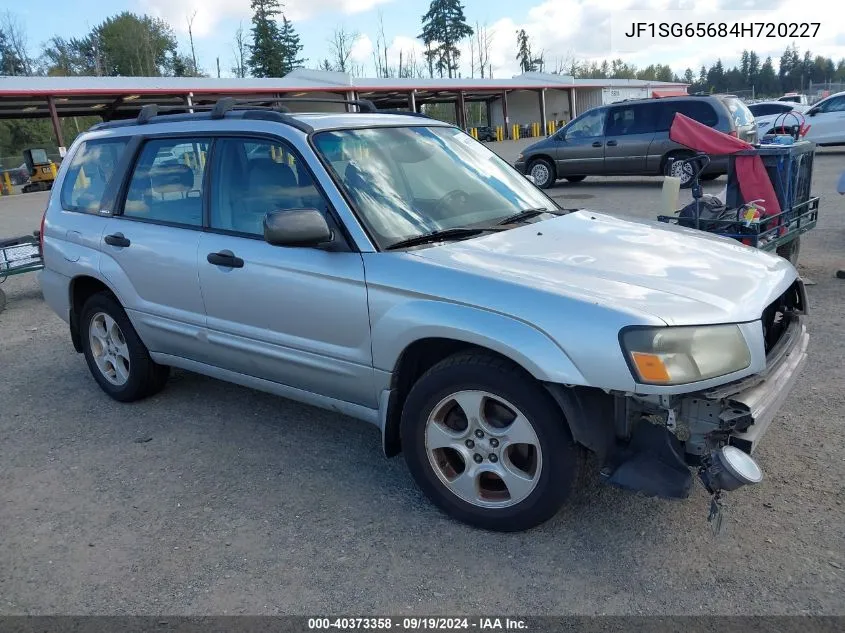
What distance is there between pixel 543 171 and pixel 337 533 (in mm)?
14334

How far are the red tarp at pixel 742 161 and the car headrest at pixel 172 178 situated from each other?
504 centimetres

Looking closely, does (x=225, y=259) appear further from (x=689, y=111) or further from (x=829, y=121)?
(x=829, y=121)

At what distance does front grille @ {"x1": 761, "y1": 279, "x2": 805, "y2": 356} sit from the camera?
332cm

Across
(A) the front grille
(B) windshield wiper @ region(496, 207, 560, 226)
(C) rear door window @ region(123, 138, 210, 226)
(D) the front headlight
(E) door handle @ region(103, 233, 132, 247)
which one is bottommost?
(A) the front grille

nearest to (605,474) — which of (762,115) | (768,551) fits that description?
(768,551)

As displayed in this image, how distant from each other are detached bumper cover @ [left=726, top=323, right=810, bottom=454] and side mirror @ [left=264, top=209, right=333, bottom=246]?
1.88 metres

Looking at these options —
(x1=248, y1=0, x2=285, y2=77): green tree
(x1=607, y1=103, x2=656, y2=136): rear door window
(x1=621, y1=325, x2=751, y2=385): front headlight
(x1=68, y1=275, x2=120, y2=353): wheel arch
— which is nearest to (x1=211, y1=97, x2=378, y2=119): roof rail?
(x1=68, y1=275, x2=120, y2=353): wheel arch

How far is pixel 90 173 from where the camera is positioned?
4.85 metres

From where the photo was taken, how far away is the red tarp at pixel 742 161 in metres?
6.57

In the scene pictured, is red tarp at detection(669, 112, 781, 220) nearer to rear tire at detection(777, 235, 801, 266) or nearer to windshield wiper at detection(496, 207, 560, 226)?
rear tire at detection(777, 235, 801, 266)

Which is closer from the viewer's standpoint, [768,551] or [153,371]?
[768,551]

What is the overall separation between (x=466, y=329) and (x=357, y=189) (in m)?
1.08

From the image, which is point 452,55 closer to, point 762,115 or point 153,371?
point 762,115

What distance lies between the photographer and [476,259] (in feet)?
10.2
